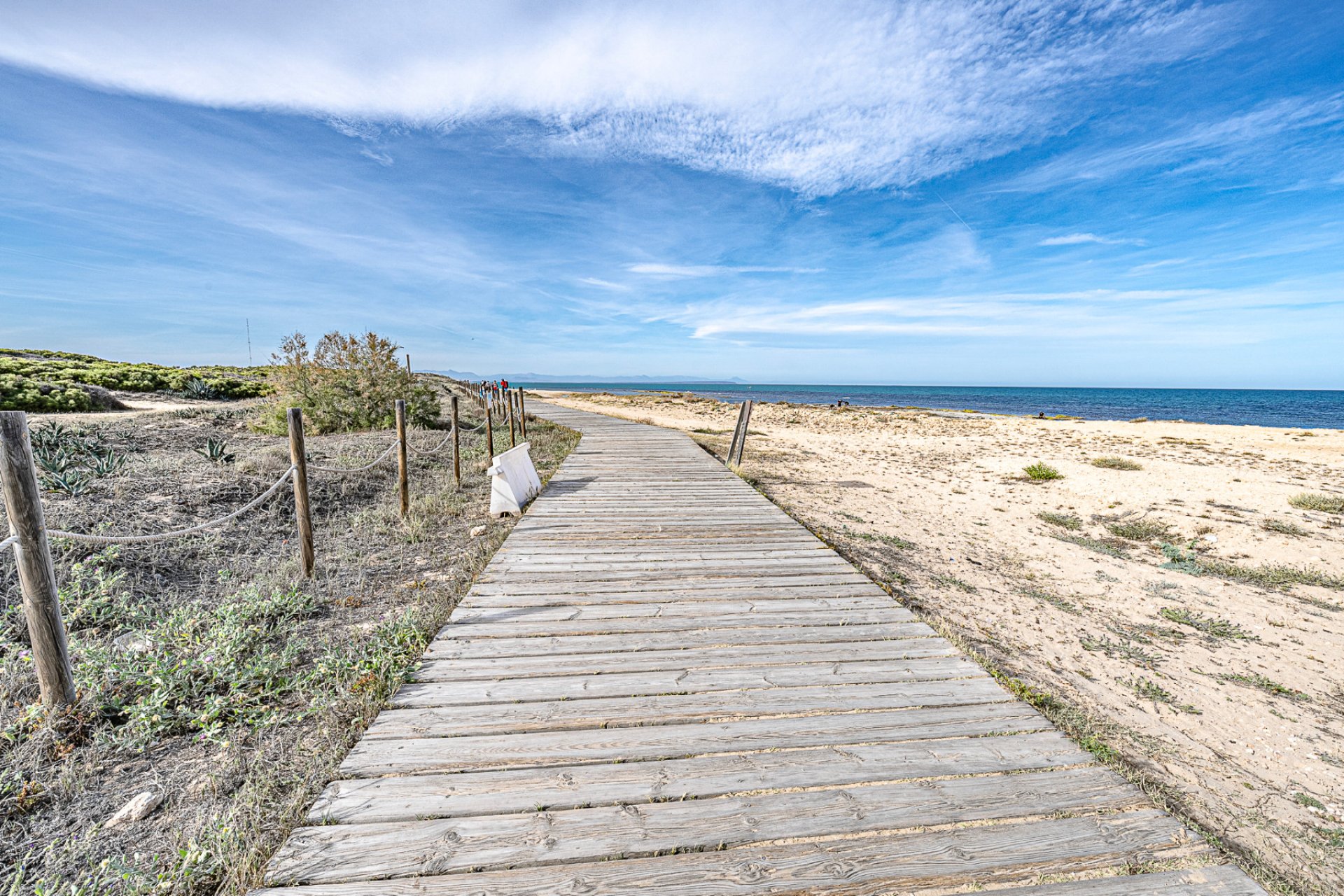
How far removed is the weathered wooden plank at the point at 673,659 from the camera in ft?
10.0

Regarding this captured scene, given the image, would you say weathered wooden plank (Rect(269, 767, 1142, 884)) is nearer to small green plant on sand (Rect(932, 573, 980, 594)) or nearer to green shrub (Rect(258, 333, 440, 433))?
small green plant on sand (Rect(932, 573, 980, 594))

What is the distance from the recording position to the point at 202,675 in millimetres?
3096

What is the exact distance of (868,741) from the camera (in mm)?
2498

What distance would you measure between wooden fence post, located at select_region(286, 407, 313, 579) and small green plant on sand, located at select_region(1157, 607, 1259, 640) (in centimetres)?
810

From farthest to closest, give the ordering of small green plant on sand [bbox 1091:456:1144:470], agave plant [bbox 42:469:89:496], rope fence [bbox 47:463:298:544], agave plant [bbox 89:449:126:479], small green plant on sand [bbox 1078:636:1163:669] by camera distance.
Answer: small green plant on sand [bbox 1091:456:1144:470] → agave plant [bbox 89:449:126:479] → agave plant [bbox 42:469:89:496] → small green plant on sand [bbox 1078:636:1163:669] → rope fence [bbox 47:463:298:544]

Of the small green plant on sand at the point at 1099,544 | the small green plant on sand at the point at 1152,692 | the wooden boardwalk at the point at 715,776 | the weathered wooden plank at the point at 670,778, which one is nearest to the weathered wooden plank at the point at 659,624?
the wooden boardwalk at the point at 715,776

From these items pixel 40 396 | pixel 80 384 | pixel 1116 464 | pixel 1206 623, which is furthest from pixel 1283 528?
pixel 80 384

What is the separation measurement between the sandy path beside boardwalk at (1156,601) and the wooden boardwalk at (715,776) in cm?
69

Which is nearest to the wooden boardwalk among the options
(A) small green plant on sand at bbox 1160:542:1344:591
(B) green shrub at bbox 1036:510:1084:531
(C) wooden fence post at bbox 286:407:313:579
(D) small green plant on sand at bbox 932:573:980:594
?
(C) wooden fence post at bbox 286:407:313:579

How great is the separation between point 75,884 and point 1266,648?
7.80 meters

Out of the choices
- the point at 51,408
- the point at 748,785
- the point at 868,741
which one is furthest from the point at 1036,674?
the point at 51,408

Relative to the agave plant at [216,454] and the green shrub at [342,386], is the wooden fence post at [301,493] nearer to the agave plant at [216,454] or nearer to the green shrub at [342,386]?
the agave plant at [216,454]

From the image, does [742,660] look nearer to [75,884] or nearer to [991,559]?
[75,884]

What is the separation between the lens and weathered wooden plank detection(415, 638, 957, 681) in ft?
10.0
